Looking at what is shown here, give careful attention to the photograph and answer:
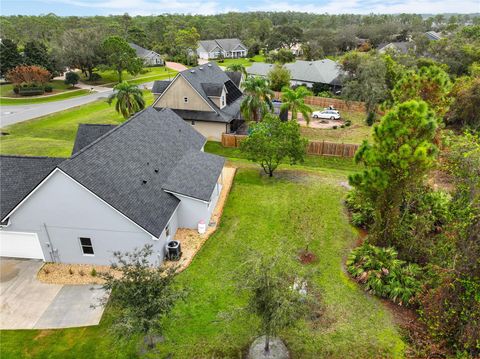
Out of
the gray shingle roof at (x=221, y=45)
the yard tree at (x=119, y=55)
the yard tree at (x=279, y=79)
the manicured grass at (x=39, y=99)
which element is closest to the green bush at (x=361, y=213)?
the yard tree at (x=279, y=79)

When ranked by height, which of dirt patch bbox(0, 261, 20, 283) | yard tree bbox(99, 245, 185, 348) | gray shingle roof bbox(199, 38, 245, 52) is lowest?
dirt patch bbox(0, 261, 20, 283)

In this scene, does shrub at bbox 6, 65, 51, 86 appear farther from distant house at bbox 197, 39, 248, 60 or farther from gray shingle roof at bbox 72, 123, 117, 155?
distant house at bbox 197, 39, 248, 60

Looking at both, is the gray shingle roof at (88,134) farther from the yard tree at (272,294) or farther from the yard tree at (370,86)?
the yard tree at (370,86)

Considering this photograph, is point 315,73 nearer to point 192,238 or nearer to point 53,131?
point 53,131

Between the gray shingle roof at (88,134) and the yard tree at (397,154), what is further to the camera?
the gray shingle roof at (88,134)

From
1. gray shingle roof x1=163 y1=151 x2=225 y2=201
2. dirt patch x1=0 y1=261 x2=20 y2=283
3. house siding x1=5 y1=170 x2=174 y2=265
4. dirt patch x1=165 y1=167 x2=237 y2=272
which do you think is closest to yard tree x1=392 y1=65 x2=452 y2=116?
gray shingle roof x1=163 y1=151 x2=225 y2=201

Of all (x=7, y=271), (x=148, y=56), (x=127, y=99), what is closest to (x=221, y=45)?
(x=148, y=56)

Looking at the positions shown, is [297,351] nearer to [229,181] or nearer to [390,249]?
[390,249]
